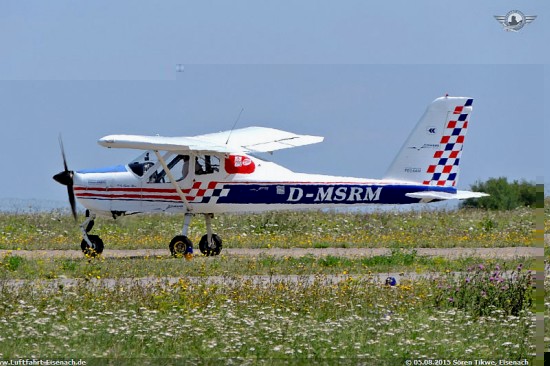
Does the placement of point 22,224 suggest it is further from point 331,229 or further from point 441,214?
point 441,214

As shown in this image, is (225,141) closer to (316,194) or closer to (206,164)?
(206,164)

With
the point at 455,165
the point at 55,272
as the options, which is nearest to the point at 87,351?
the point at 55,272

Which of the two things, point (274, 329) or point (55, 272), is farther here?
point (55, 272)

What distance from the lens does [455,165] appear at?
85.3 feet

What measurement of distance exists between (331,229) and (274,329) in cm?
1812

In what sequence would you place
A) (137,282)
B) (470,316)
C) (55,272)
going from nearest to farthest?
(470,316) < (137,282) < (55,272)

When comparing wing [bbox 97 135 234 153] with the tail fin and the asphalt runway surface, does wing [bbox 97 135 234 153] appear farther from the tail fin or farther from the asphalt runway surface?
the tail fin

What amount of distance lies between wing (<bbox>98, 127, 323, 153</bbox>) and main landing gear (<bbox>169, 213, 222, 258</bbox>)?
1.84 meters

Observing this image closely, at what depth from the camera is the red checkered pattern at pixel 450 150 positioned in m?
26.0

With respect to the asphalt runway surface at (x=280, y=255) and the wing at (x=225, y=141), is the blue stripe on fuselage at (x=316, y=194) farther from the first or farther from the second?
the asphalt runway surface at (x=280, y=255)

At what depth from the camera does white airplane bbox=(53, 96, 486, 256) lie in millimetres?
25078

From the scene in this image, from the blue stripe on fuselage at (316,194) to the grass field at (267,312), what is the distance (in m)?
2.32

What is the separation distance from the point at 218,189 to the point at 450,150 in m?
5.48

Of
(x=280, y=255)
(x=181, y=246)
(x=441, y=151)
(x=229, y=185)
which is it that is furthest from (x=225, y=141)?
(x=441, y=151)
